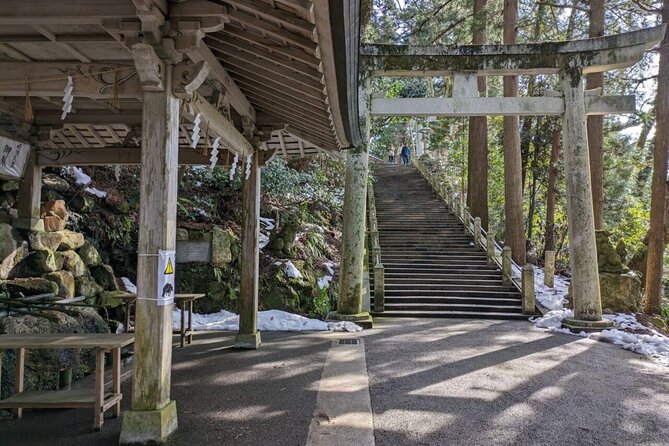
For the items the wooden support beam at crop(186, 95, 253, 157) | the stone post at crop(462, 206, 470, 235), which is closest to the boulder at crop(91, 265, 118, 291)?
the wooden support beam at crop(186, 95, 253, 157)

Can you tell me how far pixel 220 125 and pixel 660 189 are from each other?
10239 mm

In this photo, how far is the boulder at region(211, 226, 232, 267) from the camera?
9.22 metres

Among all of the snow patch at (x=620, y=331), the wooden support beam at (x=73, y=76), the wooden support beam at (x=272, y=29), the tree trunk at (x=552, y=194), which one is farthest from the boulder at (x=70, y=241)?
the tree trunk at (x=552, y=194)

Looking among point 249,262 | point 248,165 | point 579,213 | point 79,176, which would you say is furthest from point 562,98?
point 79,176

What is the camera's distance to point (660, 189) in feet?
34.4

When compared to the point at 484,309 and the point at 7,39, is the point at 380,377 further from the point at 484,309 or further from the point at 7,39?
the point at 484,309

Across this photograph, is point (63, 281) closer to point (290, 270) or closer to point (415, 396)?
point (290, 270)

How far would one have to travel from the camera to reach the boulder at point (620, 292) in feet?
32.7

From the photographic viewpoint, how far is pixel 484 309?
1066 cm

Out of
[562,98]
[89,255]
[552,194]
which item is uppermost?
[562,98]

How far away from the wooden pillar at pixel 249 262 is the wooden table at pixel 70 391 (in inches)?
107

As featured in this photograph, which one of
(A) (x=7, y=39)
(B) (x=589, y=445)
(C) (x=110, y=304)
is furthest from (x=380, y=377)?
(A) (x=7, y=39)

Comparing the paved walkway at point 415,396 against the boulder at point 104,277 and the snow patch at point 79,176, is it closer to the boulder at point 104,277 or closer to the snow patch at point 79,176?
the boulder at point 104,277

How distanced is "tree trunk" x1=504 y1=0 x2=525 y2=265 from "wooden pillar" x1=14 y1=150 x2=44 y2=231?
11938mm
